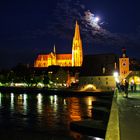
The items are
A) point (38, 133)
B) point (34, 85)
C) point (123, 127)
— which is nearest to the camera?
point (123, 127)

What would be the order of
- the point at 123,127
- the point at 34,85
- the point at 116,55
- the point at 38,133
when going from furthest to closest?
the point at 34,85 < the point at 116,55 < the point at 38,133 < the point at 123,127

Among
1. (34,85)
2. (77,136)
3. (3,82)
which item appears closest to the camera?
(77,136)

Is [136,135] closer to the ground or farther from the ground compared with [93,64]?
closer to the ground

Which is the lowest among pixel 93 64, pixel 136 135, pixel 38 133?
pixel 38 133

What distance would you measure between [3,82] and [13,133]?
15414 centimetres

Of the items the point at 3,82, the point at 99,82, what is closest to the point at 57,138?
the point at 99,82

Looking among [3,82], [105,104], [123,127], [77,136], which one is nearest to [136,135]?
[123,127]

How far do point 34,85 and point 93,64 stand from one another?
160 ft

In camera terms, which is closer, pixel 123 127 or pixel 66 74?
pixel 123 127

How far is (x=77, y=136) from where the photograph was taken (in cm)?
2380

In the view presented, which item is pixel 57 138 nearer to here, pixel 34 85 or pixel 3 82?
pixel 34 85

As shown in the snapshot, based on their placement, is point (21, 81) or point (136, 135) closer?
point (136, 135)

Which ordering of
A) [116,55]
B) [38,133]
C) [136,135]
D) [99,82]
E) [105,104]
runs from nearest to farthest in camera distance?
[136,135]
[38,133]
[105,104]
[99,82]
[116,55]

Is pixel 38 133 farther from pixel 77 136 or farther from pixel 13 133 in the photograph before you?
pixel 77 136
